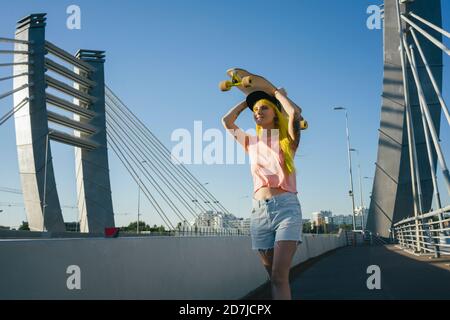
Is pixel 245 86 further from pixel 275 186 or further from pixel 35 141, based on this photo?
pixel 35 141

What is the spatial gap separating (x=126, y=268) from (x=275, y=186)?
1400 millimetres

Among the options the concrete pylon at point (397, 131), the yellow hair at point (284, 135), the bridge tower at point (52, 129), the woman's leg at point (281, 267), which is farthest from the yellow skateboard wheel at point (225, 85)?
the concrete pylon at point (397, 131)

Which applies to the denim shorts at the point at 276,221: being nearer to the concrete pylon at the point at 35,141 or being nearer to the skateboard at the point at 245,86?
the skateboard at the point at 245,86

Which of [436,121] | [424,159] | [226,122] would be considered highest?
[436,121]

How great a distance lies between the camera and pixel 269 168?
3391 millimetres

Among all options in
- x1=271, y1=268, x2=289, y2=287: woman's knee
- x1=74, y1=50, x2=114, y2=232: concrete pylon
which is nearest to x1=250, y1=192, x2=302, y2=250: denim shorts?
x1=271, y1=268, x2=289, y2=287: woman's knee

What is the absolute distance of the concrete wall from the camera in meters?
2.60

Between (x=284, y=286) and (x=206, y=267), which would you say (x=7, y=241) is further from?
(x=206, y=267)

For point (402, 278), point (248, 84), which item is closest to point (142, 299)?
point (248, 84)

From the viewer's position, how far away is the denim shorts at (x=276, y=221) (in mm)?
3154

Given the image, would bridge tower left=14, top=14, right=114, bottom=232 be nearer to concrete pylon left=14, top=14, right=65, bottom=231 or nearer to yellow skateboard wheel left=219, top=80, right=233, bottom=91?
concrete pylon left=14, top=14, right=65, bottom=231

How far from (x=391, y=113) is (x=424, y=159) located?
392 centimetres

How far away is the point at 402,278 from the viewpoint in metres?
7.89

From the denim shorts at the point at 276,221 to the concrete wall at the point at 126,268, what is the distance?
111 cm
